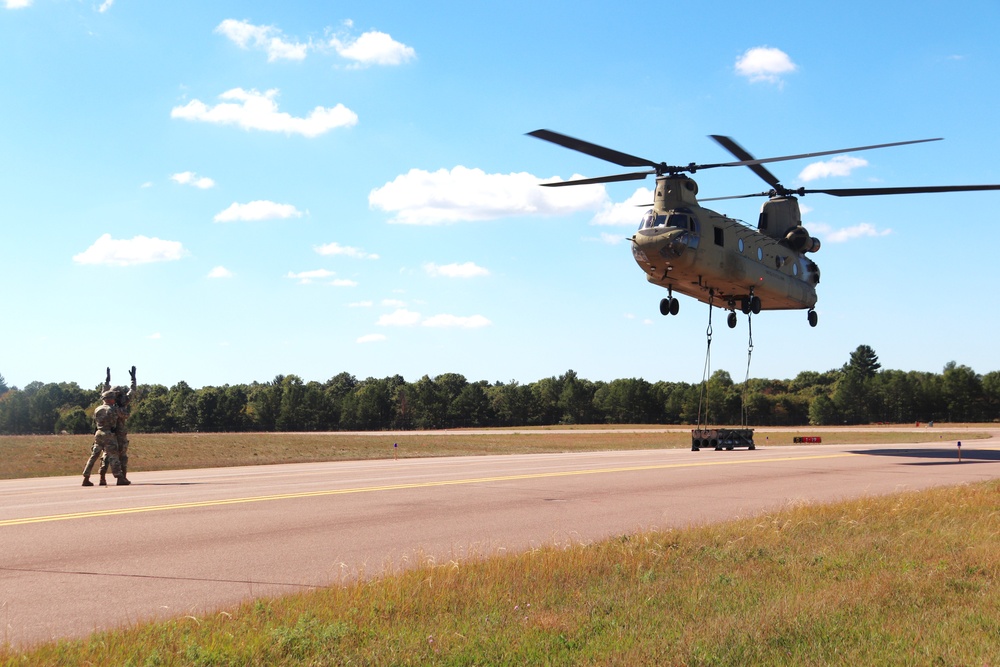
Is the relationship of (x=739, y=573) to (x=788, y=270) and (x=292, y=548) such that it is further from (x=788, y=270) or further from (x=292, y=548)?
(x=788, y=270)

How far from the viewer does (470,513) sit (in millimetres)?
14633

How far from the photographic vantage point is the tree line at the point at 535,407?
152500 millimetres

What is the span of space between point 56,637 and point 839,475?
21576mm

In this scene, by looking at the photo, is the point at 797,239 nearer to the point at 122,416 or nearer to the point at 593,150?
the point at 593,150

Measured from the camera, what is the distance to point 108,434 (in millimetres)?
19109

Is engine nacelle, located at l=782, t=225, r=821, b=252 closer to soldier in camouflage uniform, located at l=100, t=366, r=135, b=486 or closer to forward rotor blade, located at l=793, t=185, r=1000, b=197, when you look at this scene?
forward rotor blade, located at l=793, t=185, r=1000, b=197

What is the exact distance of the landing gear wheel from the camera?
33281 mm

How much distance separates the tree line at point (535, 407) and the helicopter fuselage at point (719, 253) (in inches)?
→ 4540

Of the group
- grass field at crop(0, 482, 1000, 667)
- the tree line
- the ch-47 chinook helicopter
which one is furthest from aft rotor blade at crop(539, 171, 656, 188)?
the tree line

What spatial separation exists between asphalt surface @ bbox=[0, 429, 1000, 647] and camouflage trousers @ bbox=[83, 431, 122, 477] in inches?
24.1

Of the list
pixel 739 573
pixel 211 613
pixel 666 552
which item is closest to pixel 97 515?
pixel 211 613

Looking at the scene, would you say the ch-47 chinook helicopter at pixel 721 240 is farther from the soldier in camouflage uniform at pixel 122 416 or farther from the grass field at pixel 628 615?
the grass field at pixel 628 615

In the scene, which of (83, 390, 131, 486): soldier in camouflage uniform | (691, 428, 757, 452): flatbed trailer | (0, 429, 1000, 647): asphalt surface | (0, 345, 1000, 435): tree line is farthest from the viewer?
(0, 345, 1000, 435): tree line

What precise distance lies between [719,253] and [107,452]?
818 inches
